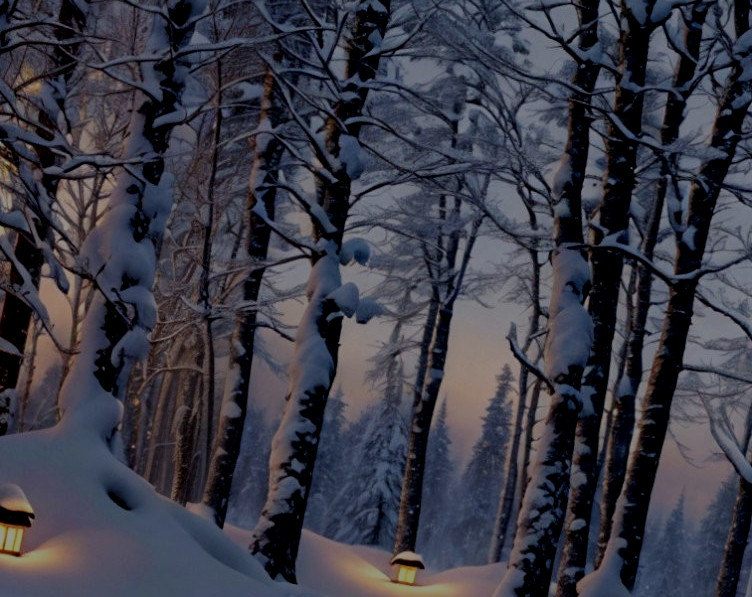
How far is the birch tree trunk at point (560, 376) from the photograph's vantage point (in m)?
7.99

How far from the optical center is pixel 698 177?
29.9ft

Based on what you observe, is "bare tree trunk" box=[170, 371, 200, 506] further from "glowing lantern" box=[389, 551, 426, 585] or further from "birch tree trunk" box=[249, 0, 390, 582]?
"birch tree trunk" box=[249, 0, 390, 582]

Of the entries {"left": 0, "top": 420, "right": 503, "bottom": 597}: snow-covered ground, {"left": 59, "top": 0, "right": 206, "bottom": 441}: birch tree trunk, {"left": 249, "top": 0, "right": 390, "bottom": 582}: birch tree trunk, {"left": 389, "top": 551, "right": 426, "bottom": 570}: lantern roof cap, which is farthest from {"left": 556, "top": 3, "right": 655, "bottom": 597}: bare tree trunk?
{"left": 0, "top": 420, "right": 503, "bottom": 597}: snow-covered ground

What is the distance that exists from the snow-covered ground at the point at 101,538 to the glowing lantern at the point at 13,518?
9 cm

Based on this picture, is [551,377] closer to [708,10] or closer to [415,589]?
[708,10]

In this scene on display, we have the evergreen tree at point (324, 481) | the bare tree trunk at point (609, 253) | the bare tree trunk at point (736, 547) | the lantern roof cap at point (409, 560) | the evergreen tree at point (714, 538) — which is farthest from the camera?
the evergreen tree at point (324, 481)

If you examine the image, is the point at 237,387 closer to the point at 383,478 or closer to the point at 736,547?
the point at 736,547

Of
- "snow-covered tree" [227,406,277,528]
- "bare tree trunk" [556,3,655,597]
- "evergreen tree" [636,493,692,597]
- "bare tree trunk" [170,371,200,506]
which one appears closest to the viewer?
"bare tree trunk" [556,3,655,597]

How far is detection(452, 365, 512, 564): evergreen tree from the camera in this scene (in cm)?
5447

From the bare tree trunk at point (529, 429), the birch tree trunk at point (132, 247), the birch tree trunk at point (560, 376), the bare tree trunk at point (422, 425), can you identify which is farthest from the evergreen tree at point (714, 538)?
the birch tree trunk at point (132, 247)

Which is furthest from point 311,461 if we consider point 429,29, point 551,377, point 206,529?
point 429,29

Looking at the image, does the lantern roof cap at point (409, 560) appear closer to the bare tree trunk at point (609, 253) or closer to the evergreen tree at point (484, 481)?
the bare tree trunk at point (609, 253)

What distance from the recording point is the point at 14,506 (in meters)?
4.90

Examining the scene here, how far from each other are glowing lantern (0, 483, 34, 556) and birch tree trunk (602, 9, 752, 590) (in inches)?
255
